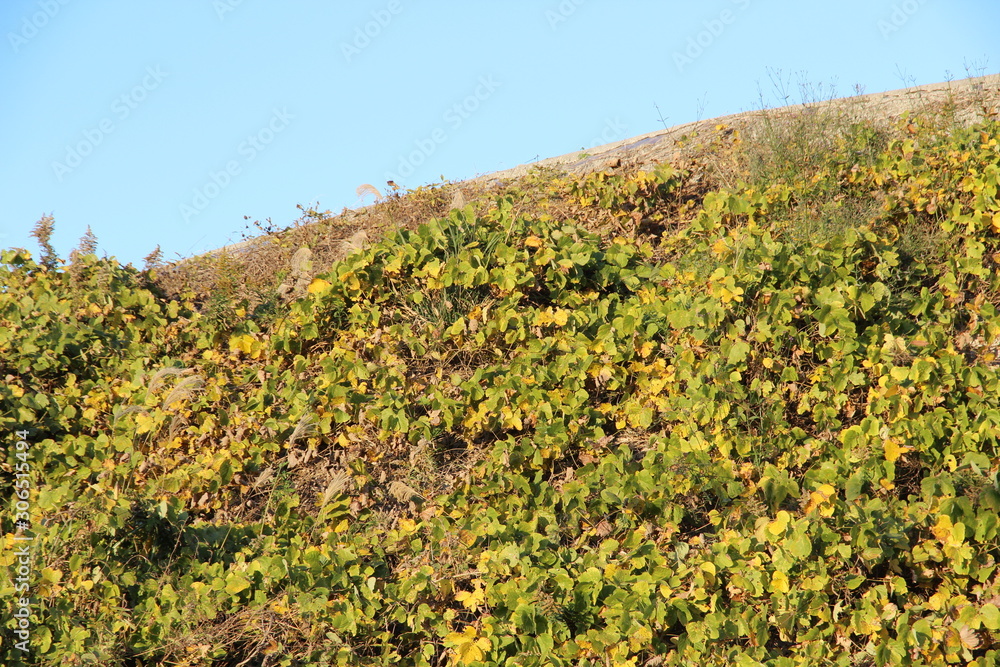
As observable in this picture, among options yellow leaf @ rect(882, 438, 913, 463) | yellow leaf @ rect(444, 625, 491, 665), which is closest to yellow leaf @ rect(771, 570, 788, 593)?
yellow leaf @ rect(882, 438, 913, 463)

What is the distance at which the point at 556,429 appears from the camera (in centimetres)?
495

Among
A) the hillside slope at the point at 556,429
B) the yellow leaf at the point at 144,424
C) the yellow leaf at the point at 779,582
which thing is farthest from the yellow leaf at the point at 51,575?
the yellow leaf at the point at 779,582

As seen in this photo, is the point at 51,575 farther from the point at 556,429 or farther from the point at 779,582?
the point at 779,582

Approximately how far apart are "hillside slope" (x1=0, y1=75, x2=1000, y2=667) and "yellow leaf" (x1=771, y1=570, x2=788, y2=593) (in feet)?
0.05

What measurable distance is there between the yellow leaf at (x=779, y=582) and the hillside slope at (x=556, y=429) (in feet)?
0.05

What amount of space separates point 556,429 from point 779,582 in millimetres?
1527

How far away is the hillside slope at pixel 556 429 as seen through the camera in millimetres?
4051

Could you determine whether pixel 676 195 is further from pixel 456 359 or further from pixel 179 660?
pixel 179 660

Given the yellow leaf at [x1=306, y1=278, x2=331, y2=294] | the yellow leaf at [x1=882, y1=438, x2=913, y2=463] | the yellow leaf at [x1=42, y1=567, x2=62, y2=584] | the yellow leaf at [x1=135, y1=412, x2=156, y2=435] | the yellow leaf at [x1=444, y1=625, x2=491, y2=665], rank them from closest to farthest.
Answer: the yellow leaf at [x1=444, y1=625, x2=491, y2=665] < the yellow leaf at [x1=42, y1=567, x2=62, y2=584] < the yellow leaf at [x1=882, y1=438, x2=913, y2=463] < the yellow leaf at [x1=135, y1=412, x2=156, y2=435] < the yellow leaf at [x1=306, y1=278, x2=331, y2=294]

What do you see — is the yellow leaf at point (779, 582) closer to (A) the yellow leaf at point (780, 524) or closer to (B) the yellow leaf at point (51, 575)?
(A) the yellow leaf at point (780, 524)

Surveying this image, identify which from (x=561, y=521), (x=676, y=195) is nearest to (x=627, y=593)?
(x=561, y=521)

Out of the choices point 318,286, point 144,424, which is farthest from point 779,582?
point 144,424

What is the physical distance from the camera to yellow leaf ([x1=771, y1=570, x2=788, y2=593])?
4.02 meters

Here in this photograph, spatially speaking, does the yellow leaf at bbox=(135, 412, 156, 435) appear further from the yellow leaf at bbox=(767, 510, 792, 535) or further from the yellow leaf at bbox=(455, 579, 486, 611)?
the yellow leaf at bbox=(767, 510, 792, 535)
